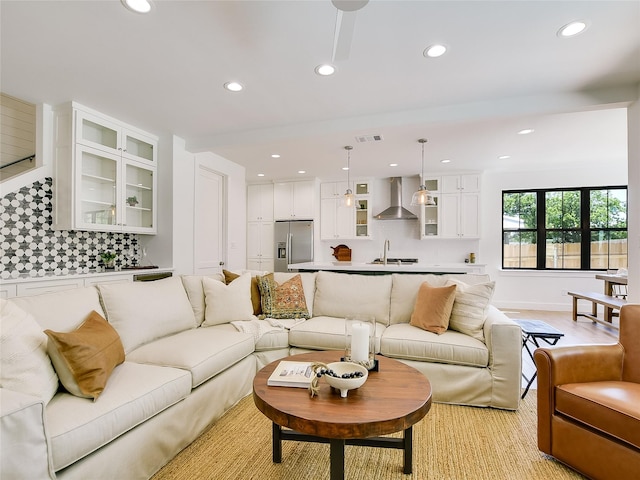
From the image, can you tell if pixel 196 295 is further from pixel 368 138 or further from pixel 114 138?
pixel 368 138

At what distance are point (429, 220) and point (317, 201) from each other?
88.6 inches

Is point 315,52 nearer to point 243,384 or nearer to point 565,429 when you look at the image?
point 243,384

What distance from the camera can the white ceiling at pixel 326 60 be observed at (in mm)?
1993

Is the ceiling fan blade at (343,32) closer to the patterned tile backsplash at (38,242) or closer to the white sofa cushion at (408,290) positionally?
the white sofa cushion at (408,290)

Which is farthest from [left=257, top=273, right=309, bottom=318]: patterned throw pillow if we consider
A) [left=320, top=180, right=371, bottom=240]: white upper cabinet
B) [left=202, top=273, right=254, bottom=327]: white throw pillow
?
[left=320, top=180, right=371, bottom=240]: white upper cabinet

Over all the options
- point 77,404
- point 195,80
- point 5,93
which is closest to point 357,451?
point 77,404

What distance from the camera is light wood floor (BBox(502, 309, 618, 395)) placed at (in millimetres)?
3704

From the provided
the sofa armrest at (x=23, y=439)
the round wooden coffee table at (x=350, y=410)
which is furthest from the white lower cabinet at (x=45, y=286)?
the round wooden coffee table at (x=350, y=410)

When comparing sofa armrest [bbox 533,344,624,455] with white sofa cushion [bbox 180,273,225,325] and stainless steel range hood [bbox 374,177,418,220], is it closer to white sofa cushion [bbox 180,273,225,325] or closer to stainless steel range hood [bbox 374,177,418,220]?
white sofa cushion [bbox 180,273,225,325]

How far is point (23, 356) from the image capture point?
1.40 m

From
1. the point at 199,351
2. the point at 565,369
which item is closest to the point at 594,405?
the point at 565,369

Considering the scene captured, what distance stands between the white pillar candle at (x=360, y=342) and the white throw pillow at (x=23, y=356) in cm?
136

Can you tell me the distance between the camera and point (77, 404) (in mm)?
1408

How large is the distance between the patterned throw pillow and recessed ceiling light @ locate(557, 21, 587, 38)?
2779 mm
